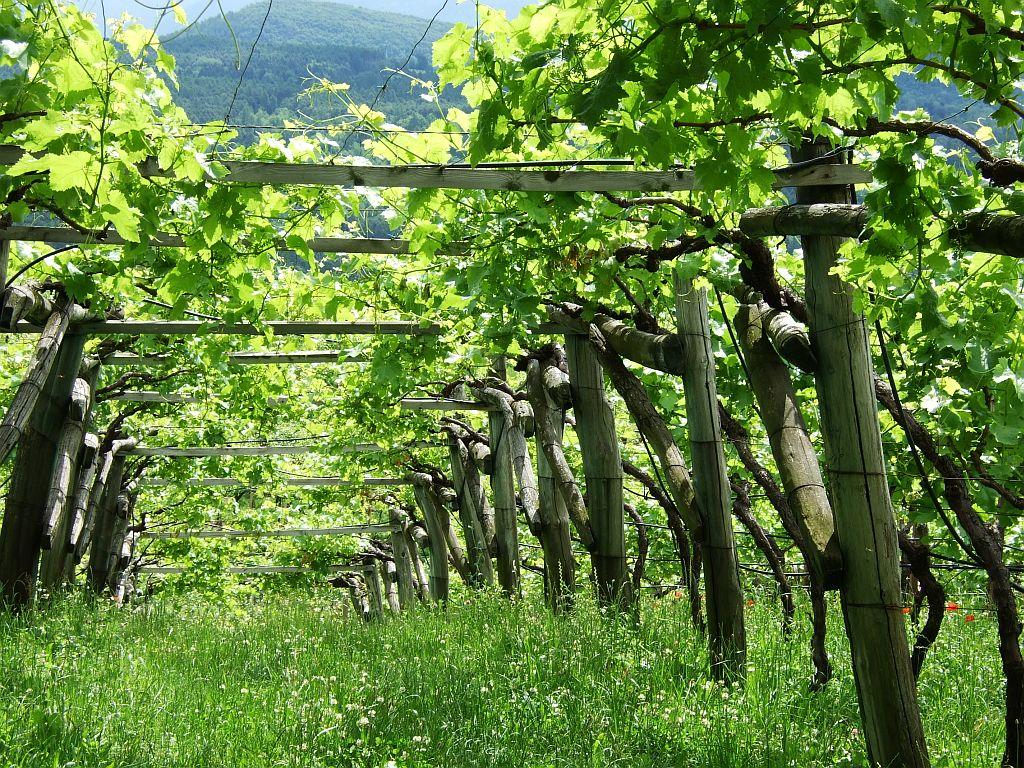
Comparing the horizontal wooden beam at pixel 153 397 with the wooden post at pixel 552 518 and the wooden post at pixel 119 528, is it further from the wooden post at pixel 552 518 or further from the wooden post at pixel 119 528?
the wooden post at pixel 552 518

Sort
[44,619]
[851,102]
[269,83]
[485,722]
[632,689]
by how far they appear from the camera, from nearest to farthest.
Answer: [851,102] → [485,722] → [632,689] → [44,619] → [269,83]

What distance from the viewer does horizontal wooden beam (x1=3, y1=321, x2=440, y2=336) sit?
8508mm

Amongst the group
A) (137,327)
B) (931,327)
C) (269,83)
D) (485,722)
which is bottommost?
(485,722)

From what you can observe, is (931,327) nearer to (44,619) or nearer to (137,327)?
(137,327)

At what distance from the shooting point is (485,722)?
5133 millimetres

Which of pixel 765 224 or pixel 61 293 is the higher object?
pixel 61 293

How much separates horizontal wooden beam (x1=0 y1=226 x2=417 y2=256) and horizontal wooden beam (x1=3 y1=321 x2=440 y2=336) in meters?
1.46

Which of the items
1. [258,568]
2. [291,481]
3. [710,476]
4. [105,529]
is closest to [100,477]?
[105,529]

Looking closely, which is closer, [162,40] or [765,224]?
[162,40]

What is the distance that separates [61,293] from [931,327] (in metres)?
7.16

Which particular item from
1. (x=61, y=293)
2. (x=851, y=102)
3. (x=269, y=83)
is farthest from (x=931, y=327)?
(x=269, y=83)

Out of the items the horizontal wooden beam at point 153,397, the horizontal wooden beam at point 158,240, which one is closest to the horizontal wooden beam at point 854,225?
the horizontal wooden beam at point 158,240

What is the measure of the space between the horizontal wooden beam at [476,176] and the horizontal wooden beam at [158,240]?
1708 mm

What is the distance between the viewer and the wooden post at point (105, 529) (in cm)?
1479
